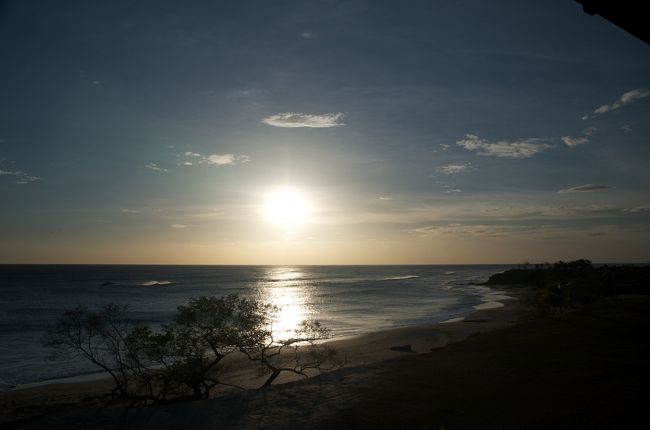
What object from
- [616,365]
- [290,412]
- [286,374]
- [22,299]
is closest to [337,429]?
[290,412]

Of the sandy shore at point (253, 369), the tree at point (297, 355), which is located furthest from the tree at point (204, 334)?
the sandy shore at point (253, 369)

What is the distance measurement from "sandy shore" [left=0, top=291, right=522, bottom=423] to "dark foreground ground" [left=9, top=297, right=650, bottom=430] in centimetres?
338

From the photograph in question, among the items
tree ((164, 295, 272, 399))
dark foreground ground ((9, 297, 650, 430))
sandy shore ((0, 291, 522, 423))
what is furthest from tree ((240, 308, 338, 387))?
dark foreground ground ((9, 297, 650, 430))

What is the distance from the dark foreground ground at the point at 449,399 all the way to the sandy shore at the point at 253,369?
3384 millimetres

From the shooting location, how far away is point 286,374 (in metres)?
27.5

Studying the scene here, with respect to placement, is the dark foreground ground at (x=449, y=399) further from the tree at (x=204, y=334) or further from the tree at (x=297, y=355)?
the tree at (x=297, y=355)

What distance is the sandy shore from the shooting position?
22562mm

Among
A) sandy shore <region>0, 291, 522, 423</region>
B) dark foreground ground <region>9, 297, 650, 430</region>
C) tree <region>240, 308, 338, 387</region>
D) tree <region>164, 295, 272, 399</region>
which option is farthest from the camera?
tree <region>240, 308, 338, 387</region>

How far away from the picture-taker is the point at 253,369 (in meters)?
30.3

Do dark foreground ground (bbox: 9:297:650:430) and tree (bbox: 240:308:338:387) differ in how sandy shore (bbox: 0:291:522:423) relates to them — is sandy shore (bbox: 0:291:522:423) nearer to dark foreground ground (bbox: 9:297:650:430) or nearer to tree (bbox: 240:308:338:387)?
tree (bbox: 240:308:338:387)

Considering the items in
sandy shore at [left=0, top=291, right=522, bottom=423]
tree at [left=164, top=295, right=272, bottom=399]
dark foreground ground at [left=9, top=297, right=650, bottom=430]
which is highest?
tree at [left=164, top=295, right=272, bottom=399]

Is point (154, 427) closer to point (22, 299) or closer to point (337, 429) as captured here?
point (337, 429)

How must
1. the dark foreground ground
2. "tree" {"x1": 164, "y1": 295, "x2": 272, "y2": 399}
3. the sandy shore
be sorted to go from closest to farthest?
the dark foreground ground < "tree" {"x1": 164, "y1": 295, "x2": 272, "y2": 399} < the sandy shore

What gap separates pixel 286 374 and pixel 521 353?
47.2 ft
